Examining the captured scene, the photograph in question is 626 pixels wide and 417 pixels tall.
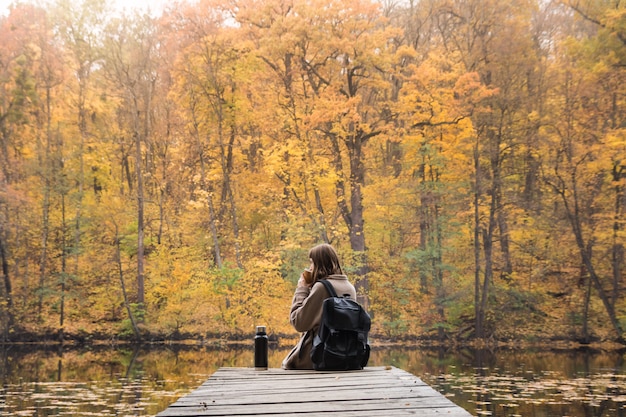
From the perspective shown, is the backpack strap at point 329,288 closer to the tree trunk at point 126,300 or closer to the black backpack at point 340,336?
the black backpack at point 340,336

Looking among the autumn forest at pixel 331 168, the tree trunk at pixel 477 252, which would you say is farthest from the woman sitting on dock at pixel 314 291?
the tree trunk at pixel 477 252

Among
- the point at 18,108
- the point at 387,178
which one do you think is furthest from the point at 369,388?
the point at 18,108

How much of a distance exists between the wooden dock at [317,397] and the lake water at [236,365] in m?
5.84

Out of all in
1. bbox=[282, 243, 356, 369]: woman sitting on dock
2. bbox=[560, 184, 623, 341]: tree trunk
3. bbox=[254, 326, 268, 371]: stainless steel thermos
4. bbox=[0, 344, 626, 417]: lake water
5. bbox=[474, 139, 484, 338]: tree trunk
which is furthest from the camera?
bbox=[474, 139, 484, 338]: tree trunk

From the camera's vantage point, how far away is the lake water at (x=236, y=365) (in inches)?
429

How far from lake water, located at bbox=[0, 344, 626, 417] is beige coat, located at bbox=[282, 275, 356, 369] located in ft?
16.8

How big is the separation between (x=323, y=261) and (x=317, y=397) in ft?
6.21

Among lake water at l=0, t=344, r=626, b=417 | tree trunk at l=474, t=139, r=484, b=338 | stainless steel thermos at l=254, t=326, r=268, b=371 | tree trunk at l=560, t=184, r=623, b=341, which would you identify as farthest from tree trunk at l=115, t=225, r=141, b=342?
stainless steel thermos at l=254, t=326, r=268, b=371

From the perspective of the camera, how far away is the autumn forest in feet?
81.8

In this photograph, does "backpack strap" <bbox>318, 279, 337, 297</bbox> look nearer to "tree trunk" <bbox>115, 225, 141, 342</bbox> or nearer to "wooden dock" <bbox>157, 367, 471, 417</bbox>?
"wooden dock" <bbox>157, 367, 471, 417</bbox>

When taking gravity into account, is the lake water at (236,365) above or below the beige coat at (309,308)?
below

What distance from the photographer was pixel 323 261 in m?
5.66

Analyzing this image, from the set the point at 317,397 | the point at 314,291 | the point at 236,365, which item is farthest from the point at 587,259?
the point at 317,397

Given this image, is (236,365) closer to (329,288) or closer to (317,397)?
(329,288)
